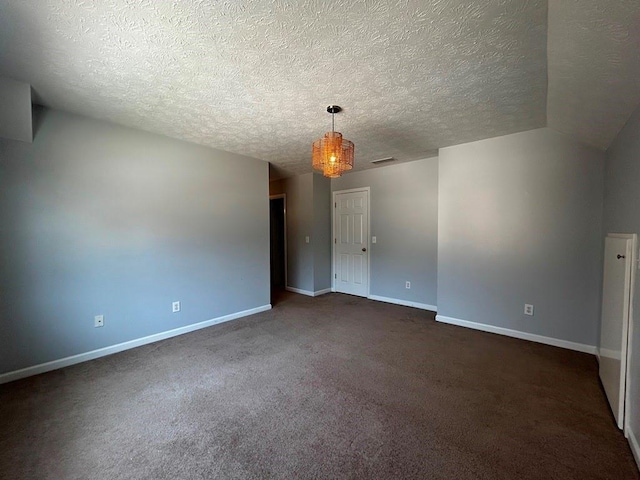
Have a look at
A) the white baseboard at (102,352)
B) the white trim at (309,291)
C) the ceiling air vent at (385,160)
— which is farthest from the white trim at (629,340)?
the white trim at (309,291)

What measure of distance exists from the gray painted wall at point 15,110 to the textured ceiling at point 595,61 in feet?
11.6

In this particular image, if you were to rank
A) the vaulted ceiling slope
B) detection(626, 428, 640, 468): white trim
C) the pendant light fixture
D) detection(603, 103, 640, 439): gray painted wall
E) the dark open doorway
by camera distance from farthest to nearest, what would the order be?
the dark open doorway
the pendant light fixture
detection(603, 103, 640, 439): gray painted wall
detection(626, 428, 640, 468): white trim
the vaulted ceiling slope

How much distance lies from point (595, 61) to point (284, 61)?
1814 mm

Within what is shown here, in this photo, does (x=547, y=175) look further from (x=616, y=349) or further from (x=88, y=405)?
(x=88, y=405)

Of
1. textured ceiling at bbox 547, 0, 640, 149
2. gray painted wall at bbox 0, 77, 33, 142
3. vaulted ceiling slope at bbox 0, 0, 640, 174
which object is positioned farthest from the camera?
gray painted wall at bbox 0, 77, 33, 142

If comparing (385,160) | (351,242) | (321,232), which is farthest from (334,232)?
(385,160)

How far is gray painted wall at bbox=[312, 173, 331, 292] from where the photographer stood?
5363mm

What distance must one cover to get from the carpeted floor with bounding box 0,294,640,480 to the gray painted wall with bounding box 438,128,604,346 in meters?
0.46

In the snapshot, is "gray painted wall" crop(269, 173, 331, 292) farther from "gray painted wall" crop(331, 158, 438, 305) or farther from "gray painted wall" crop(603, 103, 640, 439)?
"gray painted wall" crop(603, 103, 640, 439)

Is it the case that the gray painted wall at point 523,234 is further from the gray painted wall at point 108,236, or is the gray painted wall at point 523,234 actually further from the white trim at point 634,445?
the gray painted wall at point 108,236

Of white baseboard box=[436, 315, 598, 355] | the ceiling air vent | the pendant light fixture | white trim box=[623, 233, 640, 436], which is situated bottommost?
white baseboard box=[436, 315, 598, 355]

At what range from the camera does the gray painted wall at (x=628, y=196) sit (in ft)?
5.32

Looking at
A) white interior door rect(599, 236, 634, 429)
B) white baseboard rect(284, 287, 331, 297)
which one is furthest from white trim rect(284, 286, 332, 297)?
white interior door rect(599, 236, 634, 429)

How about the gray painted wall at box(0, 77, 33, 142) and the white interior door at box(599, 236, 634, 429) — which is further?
the gray painted wall at box(0, 77, 33, 142)
